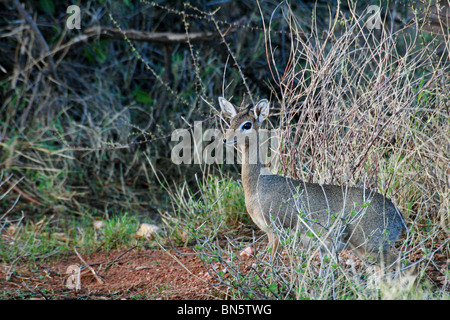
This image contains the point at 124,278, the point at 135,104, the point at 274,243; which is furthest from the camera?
the point at 135,104

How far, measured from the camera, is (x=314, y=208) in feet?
12.2

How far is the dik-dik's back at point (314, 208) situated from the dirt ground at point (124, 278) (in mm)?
423

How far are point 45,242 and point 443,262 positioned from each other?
11.1 ft

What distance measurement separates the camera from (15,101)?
6574mm

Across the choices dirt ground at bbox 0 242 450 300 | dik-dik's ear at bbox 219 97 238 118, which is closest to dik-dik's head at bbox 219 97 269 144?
dik-dik's ear at bbox 219 97 238 118

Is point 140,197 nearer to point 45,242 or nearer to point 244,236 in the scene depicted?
point 45,242

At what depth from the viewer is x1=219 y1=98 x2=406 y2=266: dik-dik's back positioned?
3396 mm

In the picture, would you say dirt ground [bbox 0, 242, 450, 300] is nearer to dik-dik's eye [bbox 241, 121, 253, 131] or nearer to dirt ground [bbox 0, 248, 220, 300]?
dirt ground [bbox 0, 248, 220, 300]

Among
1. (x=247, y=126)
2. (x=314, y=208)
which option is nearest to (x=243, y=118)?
(x=247, y=126)

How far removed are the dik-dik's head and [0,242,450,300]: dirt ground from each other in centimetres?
89

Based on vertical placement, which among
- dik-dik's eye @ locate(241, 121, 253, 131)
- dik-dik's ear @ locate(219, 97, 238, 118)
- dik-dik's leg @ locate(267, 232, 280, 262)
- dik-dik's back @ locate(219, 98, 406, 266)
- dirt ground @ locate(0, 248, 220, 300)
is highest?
dik-dik's ear @ locate(219, 97, 238, 118)

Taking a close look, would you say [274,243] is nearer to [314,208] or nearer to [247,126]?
[314,208]

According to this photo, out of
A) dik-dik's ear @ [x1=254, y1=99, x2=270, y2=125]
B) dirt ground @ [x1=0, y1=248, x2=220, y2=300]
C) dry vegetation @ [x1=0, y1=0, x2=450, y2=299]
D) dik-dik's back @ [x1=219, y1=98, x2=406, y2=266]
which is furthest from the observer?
dry vegetation @ [x1=0, y1=0, x2=450, y2=299]

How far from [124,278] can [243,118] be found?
1516 mm
